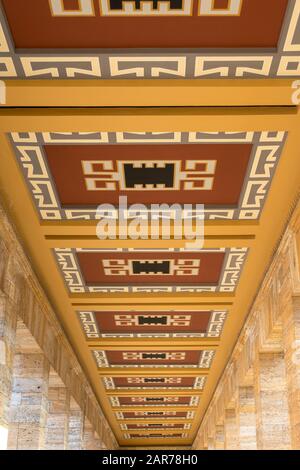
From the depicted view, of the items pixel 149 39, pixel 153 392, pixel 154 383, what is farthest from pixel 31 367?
pixel 153 392

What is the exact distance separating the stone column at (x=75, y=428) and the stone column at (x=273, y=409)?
483cm

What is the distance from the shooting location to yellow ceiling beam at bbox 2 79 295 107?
15.8 ft

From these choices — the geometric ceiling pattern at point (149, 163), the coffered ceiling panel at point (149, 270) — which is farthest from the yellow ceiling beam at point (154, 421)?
the coffered ceiling panel at point (149, 270)

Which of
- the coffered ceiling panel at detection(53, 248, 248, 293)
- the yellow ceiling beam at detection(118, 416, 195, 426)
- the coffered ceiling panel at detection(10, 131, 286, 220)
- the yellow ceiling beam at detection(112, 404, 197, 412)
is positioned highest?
the coffered ceiling panel at detection(53, 248, 248, 293)

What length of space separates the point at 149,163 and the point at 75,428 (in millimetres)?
8916

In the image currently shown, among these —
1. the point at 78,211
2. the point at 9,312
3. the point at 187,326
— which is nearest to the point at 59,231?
the point at 78,211

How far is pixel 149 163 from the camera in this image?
6.02 metres

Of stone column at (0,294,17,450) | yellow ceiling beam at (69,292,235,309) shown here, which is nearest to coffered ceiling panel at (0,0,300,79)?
stone column at (0,294,17,450)

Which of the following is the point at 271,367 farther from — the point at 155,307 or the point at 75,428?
the point at 75,428

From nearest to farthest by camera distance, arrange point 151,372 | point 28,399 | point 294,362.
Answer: point 294,362
point 28,399
point 151,372

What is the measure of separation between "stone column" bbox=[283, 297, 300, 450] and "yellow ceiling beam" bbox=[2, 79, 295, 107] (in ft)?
9.46

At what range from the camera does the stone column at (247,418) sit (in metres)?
11.2

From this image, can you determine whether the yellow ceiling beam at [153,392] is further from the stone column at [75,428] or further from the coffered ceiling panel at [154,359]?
the coffered ceiling panel at [154,359]

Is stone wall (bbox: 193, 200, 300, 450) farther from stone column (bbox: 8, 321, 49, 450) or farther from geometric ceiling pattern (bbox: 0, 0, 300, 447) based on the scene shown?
stone column (bbox: 8, 321, 49, 450)
